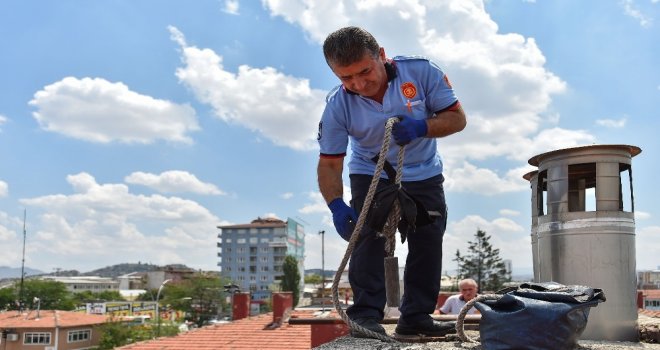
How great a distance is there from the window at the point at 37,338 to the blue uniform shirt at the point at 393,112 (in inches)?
1922

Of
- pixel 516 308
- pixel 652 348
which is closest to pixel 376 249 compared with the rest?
pixel 516 308

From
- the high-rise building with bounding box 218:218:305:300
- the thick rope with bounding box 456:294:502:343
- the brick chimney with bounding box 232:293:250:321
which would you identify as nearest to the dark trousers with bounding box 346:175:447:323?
the thick rope with bounding box 456:294:502:343

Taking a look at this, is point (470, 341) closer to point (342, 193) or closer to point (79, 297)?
point (342, 193)

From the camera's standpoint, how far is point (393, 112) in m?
3.01

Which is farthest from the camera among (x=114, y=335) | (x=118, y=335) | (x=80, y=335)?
(x=80, y=335)

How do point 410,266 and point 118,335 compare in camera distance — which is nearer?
point 410,266

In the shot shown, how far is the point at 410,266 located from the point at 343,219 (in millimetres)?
430

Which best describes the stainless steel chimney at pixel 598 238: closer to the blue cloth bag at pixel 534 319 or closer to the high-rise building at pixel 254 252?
the blue cloth bag at pixel 534 319

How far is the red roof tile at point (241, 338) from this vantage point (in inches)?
463

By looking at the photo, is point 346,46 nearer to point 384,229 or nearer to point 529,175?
point 384,229

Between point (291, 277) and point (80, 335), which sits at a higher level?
point (291, 277)

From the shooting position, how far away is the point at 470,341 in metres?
2.77

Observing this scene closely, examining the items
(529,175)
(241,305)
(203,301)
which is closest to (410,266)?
(529,175)

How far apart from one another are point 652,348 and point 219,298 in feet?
245
